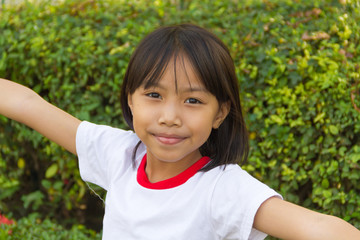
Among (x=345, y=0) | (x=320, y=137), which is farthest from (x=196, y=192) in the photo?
(x=345, y=0)

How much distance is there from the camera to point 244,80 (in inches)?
124

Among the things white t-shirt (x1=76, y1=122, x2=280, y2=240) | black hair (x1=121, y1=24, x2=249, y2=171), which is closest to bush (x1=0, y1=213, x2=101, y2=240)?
white t-shirt (x1=76, y1=122, x2=280, y2=240)

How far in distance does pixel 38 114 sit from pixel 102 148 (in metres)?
0.29

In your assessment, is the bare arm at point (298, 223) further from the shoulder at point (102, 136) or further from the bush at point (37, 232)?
the bush at point (37, 232)

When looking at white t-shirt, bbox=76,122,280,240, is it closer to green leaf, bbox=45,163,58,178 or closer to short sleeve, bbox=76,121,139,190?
short sleeve, bbox=76,121,139,190

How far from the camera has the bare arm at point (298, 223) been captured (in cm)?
141

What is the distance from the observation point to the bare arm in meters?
1.41

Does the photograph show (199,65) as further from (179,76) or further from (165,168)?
(165,168)

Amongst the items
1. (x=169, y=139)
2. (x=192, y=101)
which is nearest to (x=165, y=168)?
(x=169, y=139)

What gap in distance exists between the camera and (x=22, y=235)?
3285mm

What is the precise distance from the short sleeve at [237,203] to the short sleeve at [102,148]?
20.3 inches

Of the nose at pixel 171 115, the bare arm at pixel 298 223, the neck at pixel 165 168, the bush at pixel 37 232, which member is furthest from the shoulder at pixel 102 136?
the bush at pixel 37 232

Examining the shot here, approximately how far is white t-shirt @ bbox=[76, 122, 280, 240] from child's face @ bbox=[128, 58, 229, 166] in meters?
0.13

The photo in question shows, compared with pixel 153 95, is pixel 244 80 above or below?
below
